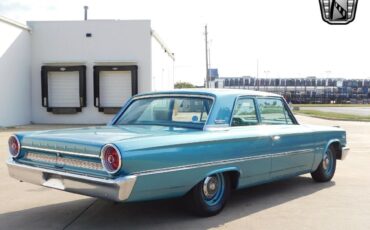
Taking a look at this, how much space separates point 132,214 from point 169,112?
54.4 inches

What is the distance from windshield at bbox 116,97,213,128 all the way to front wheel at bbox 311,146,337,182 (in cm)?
277

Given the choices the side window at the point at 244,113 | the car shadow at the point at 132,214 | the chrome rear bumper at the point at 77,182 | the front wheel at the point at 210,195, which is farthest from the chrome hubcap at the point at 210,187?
the chrome rear bumper at the point at 77,182

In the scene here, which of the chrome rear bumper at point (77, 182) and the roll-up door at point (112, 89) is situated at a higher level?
the roll-up door at point (112, 89)

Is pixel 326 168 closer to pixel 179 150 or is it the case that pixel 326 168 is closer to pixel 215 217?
pixel 215 217

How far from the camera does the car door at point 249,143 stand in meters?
5.77

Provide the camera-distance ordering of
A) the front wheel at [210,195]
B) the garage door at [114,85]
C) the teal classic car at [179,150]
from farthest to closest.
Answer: the garage door at [114,85], the front wheel at [210,195], the teal classic car at [179,150]

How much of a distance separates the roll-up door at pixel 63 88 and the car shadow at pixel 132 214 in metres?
16.8

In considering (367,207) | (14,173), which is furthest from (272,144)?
(14,173)

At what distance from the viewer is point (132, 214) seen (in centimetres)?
557

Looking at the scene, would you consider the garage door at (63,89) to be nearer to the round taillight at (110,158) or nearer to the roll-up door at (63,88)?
the roll-up door at (63,88)

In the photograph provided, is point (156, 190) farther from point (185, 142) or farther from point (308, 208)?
point (308, 208)

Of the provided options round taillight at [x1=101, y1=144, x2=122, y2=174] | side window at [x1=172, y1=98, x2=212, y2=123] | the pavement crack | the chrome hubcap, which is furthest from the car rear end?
side window at [x1=172, y1=98, x2=212, y2=123]

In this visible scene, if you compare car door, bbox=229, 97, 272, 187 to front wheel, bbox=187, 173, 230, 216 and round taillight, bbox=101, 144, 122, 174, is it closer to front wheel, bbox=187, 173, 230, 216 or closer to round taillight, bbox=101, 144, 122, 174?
front wheel, bbox=187, 173, 230, 216

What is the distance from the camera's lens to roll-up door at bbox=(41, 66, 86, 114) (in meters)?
22.6
